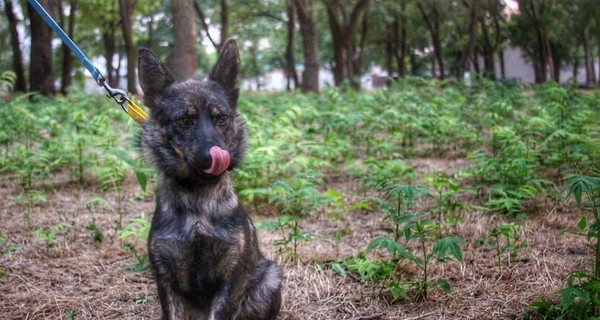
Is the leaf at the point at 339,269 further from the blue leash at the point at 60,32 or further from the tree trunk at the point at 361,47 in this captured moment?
the tree trunk at the point at 361,47

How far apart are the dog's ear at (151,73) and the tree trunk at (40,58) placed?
720 inches

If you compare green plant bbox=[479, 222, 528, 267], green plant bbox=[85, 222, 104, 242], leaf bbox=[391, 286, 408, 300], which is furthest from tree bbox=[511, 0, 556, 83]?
leaf bbox=[391, 286, 408, 300]

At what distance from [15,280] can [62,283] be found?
1.29 feet

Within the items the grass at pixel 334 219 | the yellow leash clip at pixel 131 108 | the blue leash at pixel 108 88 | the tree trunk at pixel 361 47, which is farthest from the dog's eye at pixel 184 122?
the tree trunk at pixel 361 47

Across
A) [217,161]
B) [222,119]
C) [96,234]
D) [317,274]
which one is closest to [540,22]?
[317,274]

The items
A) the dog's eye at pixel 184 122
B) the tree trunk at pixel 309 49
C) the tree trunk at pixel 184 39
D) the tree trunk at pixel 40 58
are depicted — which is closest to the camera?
the dog's eye at pixel 184 122

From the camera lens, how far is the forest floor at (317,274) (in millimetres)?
4512

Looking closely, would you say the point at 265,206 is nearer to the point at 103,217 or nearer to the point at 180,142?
the point at 103,217

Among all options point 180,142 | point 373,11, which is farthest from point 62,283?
point 373,11

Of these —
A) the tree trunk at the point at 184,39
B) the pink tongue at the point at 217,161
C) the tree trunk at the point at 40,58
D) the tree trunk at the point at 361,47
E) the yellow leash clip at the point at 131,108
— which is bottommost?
the pink tongue at the point at 217,161

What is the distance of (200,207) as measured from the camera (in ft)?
11.9

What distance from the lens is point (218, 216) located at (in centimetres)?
361

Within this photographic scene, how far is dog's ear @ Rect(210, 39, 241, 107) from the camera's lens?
156 inches

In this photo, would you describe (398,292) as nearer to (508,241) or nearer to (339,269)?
(339,269)
